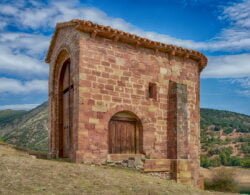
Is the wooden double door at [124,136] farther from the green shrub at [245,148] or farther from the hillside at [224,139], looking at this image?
the green shrub at [245,148]

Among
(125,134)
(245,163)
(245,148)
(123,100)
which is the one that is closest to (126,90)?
(123,100)

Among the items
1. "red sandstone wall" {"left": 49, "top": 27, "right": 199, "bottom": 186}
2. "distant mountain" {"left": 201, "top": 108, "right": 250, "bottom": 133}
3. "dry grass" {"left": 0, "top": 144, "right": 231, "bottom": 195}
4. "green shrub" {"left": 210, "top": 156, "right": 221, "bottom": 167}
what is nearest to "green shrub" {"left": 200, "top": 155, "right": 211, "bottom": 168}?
"green shrub" {"left": 210, "top": 156, "right": 221, "bottom": 167}

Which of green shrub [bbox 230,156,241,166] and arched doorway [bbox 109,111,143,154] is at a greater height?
arched doorway [bbox 109,111,143,154]

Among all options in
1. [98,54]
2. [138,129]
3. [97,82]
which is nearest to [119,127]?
[138,129]

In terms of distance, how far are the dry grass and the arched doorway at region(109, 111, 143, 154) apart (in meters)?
2.78

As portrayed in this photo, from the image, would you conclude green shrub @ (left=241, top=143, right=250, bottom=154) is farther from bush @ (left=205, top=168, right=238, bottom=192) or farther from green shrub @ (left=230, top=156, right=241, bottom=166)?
bush @ (left=205, top=168, right=238, bottom=192)

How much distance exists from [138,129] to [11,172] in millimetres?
6108

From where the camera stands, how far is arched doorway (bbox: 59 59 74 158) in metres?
14.0

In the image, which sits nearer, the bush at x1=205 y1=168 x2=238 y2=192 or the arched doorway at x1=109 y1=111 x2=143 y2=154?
the arched doorway at x1=109 y1=111 x2=143 y2=154

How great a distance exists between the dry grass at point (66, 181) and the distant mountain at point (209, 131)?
33721 millimetres

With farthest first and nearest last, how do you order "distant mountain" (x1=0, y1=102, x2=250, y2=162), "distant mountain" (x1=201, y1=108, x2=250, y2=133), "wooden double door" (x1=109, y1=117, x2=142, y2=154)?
"distant mountain" (x1=201, y1=108, x2=250, y2=133) → "distant mountain" (x1=0, y1=102, x2=250, y2=162) → "wooden double door" (x1=109, y1=117, x2=142, y2=154)

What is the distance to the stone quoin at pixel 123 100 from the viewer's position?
40.9 ft

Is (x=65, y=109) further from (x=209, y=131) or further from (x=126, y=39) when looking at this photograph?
(x=209, y=131)

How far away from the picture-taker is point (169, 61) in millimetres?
15031
